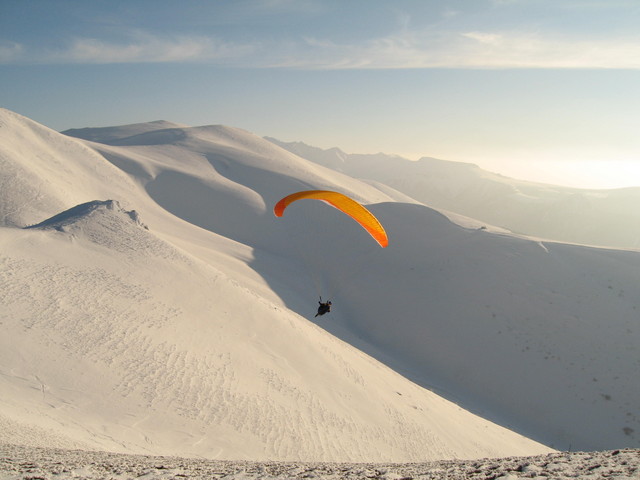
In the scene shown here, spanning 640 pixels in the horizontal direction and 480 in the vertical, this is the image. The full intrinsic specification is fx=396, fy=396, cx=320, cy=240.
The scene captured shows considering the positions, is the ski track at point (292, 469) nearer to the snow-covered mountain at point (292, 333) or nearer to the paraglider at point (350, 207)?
the snow-covered mountain at point (292, 333)

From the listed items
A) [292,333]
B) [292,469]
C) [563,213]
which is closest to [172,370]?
[292,333]

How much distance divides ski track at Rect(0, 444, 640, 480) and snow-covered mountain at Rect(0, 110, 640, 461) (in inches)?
100

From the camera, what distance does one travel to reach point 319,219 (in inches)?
1860

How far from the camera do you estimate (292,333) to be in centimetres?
1956

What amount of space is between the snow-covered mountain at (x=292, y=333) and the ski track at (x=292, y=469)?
2545 mm

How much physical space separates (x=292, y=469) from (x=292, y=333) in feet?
42.3

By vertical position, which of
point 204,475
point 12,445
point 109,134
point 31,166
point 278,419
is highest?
point 109,134

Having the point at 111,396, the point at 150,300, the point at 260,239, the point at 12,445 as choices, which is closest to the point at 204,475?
the point at 12,445

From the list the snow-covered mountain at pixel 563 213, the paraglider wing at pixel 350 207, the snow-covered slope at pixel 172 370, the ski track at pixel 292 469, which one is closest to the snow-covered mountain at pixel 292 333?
the snow-covered slope at pixel 172 370

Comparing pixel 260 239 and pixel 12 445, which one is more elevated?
pixel 260 239

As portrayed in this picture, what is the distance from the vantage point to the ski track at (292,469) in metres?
5.65

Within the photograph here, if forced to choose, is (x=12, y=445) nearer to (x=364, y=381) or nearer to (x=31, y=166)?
(x=364, y=381)

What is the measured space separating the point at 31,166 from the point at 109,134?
7648 centimetres

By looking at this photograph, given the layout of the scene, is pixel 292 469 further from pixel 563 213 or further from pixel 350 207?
pixel 563 213
